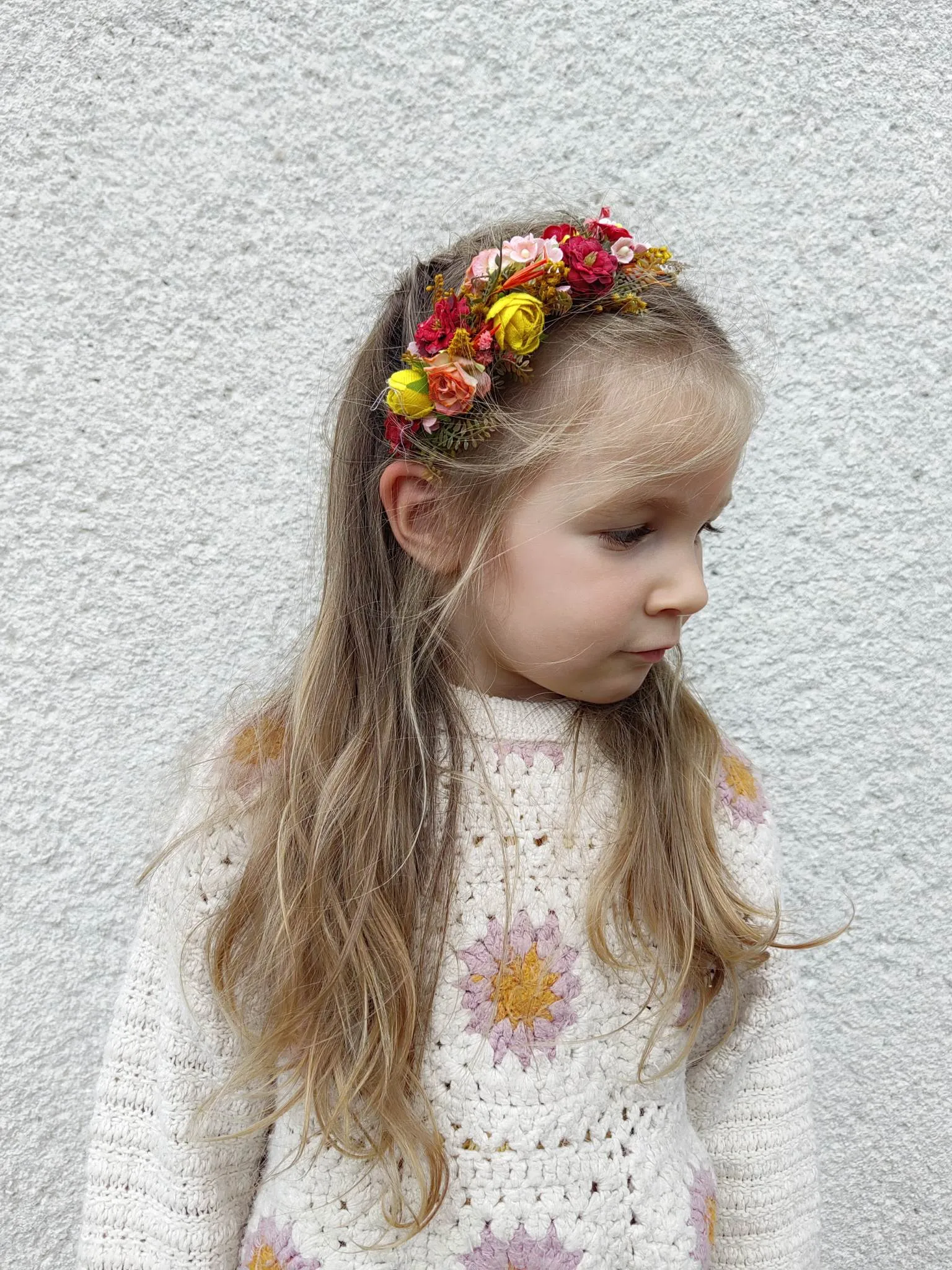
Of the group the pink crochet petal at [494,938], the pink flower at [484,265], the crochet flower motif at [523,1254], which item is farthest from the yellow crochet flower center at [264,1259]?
the pink flower at [484,265]

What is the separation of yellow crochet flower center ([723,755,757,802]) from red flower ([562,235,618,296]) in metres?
0.39

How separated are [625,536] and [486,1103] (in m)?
0.39

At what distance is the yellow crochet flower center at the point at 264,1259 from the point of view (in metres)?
0.70

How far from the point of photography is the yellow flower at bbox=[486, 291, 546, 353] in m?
0.63

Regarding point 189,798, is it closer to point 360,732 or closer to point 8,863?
point 360,732

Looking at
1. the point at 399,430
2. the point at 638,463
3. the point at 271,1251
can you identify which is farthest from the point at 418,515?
the point at 271,1251

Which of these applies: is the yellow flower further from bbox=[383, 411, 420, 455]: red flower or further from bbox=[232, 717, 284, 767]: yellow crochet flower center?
bbox=[232, 717, 284, 767]: yellow crochet flower center

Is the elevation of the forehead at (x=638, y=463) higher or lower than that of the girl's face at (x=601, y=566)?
higher

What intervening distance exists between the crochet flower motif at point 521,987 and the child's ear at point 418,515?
0.84 feet

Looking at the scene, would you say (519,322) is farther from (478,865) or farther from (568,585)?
(478,865)

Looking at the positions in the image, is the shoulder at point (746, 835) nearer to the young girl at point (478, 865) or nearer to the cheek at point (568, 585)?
the young girl at point (478, 865)

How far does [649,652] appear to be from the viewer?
26.5 inches

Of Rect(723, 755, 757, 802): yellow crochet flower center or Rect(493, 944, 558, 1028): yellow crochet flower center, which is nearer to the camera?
Rect(493, 944, 558, 1028): yellow crochet flower center

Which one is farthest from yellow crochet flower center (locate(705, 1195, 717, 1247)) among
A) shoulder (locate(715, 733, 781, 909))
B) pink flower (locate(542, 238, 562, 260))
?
pink flower (locate(542, 238, 562, 260))
